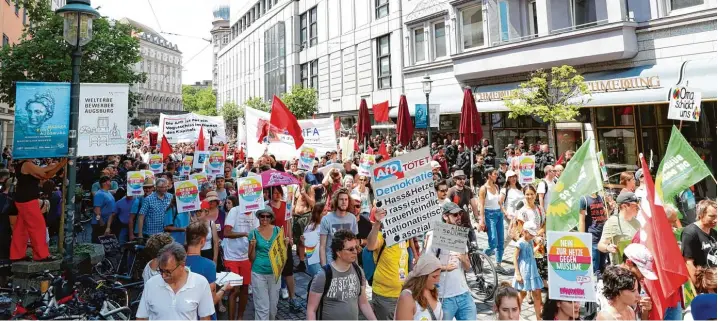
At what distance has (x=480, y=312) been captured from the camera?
607 cm

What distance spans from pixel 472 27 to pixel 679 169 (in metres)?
17.8

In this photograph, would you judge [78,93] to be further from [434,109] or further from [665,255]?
[434,109]

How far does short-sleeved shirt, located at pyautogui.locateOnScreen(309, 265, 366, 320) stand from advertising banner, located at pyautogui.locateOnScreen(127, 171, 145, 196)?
20.4ft

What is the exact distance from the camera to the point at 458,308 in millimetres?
4641

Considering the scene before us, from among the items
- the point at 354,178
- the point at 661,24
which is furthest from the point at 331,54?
the point at 354,178

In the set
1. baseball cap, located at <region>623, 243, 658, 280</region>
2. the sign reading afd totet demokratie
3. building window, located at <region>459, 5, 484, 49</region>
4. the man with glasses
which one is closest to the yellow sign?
the sign reading afd totet demokratie

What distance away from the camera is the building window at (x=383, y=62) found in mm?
28178

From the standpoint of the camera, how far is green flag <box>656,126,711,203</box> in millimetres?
5523

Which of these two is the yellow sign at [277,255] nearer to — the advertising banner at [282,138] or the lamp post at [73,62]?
the lamp post at [73,62]

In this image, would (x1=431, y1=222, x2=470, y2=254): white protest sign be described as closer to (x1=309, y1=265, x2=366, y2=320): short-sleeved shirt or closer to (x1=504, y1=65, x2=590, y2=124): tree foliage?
(x1=309, y1=265, x2=366, y2=320): short-sleeved shirt

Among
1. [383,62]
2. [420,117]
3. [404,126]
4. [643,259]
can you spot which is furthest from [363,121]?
[643,259]

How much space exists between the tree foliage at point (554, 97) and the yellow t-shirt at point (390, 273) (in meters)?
12.8

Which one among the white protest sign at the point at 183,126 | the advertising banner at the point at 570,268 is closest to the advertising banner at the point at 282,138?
the white protest sign at the point at 183,126

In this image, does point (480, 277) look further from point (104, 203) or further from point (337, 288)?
point (104, 203)
